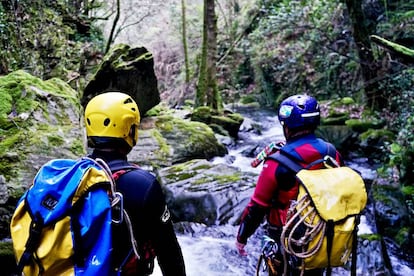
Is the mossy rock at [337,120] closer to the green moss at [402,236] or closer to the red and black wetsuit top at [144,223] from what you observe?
the green moss at [402,236]

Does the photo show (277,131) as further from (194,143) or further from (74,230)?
(74,230)

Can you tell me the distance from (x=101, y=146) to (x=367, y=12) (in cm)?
1164

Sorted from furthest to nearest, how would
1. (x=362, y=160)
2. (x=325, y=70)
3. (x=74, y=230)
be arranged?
(x=325, y=70) → (x=362, y=160) → (x=74, y=230)

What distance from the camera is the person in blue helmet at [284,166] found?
2645 mm

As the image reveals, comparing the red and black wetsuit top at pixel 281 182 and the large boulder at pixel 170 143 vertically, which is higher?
the red and black wetsuit top at pixel 281 182

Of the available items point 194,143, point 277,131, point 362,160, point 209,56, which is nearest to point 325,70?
point 277,131

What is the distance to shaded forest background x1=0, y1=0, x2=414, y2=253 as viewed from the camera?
810cm

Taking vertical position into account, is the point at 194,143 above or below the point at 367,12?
below

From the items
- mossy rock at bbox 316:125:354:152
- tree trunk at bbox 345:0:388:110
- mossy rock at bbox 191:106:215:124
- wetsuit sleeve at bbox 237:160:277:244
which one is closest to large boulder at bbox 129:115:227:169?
mossy rock at bbox 191:106:215:124

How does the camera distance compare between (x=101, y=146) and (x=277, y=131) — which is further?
(x=277, y=131)

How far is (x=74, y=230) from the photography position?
1.67m

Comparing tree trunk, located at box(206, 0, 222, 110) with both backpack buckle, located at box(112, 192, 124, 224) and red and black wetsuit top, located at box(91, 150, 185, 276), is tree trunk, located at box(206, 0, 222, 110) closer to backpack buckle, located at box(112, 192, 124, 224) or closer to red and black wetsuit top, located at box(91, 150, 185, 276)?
red and black wetsuit top, located at box(91, 150, 185, 276)

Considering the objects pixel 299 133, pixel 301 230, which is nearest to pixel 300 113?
pixel 299 133

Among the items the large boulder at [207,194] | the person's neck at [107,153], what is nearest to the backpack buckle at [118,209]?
the person's neck at [107,153]
